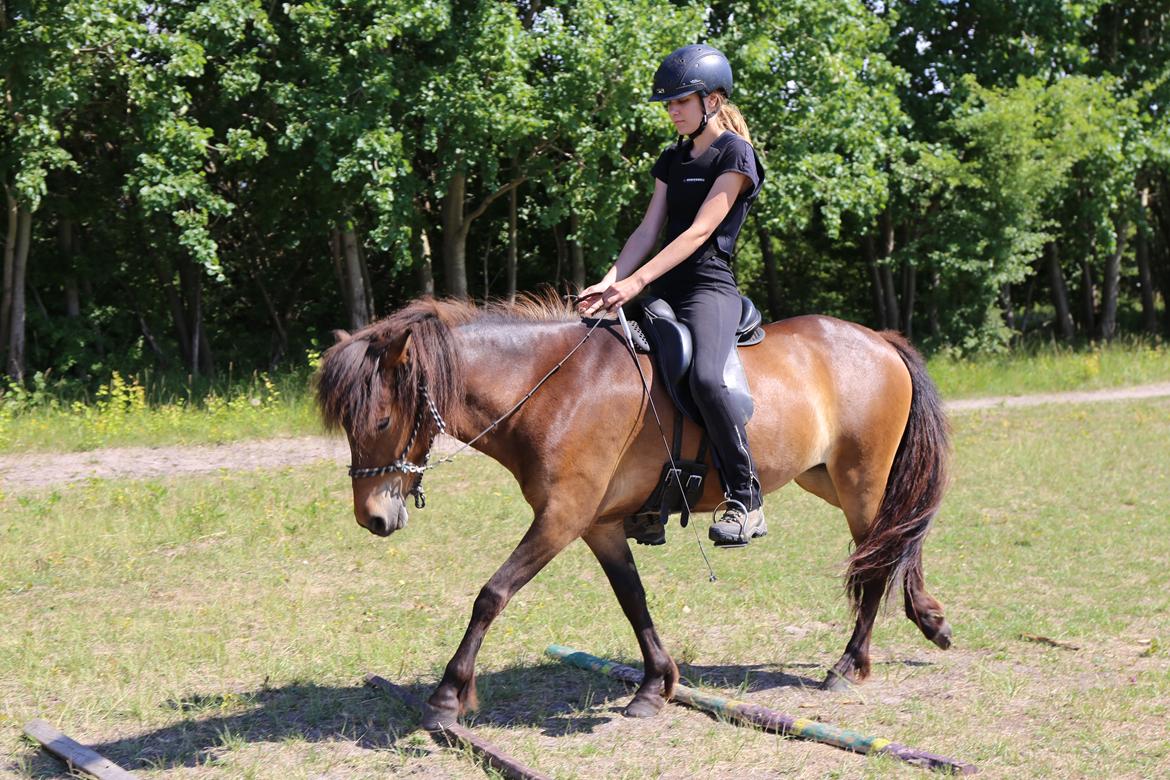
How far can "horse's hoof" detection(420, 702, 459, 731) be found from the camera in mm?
5109

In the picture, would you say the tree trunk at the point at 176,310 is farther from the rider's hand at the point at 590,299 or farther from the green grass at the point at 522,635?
the rider's hand at the point at 590,299

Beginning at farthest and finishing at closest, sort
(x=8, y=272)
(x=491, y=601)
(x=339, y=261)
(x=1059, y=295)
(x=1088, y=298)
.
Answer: (x=1088, y=298), (x=1059, y=295), (x=339, y=261), (x=8, y=272), (x=491, y=601)

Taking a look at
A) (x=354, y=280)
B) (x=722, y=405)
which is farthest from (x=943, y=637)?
(x=354, y=280)

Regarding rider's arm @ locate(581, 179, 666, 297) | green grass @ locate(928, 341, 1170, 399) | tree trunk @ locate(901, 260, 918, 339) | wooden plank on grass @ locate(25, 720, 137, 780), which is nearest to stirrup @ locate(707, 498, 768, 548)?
rider's arm @ locate(581, 179, 666, 297)

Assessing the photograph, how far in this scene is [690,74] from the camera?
5191 mm

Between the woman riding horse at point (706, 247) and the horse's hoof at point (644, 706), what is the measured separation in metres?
0.95

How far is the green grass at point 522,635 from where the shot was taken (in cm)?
507

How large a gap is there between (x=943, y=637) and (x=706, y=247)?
272 cm

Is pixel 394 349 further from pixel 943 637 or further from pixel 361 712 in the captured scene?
pixel 943 637

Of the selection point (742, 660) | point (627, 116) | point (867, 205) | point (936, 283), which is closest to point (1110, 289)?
point (936, 283)

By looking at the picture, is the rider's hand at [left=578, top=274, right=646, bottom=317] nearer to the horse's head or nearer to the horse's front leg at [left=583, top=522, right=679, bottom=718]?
the horse's head

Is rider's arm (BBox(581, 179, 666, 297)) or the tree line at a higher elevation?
the tree line

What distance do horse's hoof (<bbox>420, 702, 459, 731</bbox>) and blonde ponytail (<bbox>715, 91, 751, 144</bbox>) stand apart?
309 centimetres

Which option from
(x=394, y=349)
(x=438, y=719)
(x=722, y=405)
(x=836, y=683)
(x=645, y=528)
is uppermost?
(x=394, y=349)
